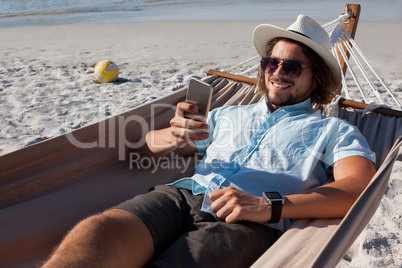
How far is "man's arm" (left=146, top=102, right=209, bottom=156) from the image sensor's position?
1514 mm

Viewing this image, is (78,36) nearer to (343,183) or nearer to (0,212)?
(0,212)

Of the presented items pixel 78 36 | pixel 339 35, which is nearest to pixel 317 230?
pixel 339 35

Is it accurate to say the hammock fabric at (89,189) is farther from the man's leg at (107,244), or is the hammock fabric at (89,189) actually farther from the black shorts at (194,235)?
the man's leg at (107,244)

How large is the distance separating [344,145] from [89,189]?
108 centimetres

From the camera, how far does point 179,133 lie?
1560 mm

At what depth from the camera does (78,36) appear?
749cm

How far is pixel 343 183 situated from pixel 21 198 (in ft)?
4.10

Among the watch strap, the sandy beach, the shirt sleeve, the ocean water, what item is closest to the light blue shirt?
the shirt sleeve

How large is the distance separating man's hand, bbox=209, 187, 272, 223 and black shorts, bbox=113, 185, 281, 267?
4cm

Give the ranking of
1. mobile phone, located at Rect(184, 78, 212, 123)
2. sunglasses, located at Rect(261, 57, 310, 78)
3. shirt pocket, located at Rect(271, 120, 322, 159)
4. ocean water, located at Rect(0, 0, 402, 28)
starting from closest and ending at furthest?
1. mobile phone, located at Rect(184, 78, 212, 123)
2. shirt pocket, located at Rect(271, 120, 322, 159)
3. sunglasses, located at Rect(261, 57, 310, 78)
4. ocean water, located at Rect(0, 0, 402, 28)

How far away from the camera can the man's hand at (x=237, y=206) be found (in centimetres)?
132

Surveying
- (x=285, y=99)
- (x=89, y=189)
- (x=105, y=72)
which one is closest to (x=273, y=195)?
(x=285, y=99)

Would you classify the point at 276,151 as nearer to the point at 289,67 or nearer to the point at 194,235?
the point at 289,67

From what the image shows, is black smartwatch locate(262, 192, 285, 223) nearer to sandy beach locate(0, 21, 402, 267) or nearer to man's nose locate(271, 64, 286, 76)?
man's nose locate(271, 64, 286, 76)
